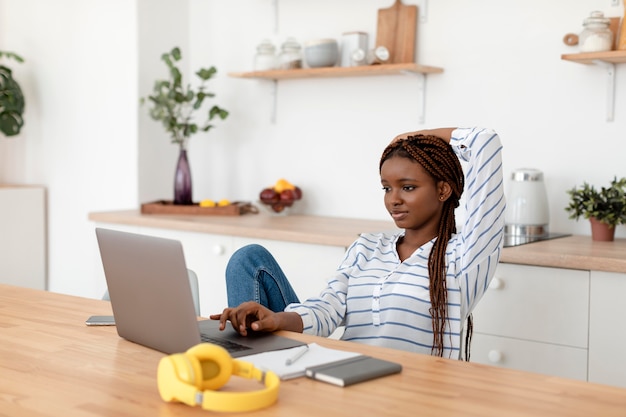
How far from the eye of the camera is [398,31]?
325 cm

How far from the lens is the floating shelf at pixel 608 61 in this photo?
2.64 meters

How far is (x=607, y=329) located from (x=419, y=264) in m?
0.77

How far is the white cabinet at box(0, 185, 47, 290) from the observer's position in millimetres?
3932

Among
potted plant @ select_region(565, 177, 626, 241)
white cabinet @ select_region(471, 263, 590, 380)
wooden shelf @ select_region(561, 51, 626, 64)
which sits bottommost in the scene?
white cabinet @ select_region(471, 263, 590, 380)

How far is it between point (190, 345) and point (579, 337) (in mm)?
1401

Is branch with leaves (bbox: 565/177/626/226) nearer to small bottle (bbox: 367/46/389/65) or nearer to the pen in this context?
small bottle (bbox: 367/46/389/65)

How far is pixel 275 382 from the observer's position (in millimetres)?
1147

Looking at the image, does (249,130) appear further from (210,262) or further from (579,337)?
(579,337)

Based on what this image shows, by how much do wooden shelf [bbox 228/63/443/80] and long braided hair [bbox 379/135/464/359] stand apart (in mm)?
1216

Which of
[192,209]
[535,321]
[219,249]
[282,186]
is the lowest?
[535,321]

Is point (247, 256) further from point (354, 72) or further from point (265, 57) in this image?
point (265, 57)

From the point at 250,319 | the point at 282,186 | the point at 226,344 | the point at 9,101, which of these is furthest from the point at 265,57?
the point at 226,344

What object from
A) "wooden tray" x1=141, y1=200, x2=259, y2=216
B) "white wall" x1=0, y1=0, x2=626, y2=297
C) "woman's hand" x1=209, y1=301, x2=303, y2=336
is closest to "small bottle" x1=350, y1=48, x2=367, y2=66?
"white wall" x1=0, y1=0, x2=626, y2=297

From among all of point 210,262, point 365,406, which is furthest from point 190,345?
point 210,262
